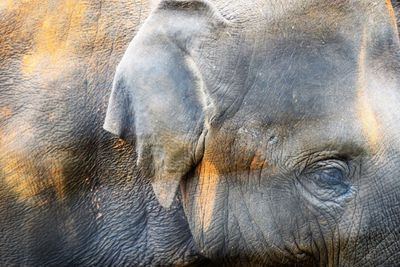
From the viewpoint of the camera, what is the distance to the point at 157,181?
2.92 m

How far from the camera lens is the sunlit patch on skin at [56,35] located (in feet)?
10.7

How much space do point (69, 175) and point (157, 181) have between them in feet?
1.33

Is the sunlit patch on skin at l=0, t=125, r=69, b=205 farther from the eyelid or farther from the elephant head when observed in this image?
the eyelid

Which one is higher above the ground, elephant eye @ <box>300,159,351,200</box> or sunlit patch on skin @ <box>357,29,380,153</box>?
sunlit patch on skin @ <box>357,29,380,153</box>

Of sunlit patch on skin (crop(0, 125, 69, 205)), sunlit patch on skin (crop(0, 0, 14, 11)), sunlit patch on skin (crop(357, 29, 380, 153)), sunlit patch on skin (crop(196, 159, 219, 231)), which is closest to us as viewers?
sunlit patch on skin (crop(357, 29, 380, 153))

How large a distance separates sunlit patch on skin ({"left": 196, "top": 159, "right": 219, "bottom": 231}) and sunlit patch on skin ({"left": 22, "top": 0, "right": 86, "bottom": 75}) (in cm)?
60

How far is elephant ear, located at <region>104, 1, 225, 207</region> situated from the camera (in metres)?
2.85

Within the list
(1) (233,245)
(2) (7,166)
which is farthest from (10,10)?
(1) (233,245)

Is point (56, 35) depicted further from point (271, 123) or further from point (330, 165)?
point (330, 165)

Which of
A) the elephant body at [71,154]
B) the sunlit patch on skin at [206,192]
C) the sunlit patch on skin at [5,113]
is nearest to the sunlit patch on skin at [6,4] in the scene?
the elephant body at [71,154]

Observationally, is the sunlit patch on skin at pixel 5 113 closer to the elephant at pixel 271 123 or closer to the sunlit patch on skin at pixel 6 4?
the sunlit patch on skin at pixel 6 4

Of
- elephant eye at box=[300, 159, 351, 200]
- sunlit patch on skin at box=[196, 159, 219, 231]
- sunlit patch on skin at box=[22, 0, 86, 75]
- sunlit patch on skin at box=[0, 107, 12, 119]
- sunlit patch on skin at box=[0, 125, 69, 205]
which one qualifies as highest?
elephant eye at box=[300, 159, 351, 200]

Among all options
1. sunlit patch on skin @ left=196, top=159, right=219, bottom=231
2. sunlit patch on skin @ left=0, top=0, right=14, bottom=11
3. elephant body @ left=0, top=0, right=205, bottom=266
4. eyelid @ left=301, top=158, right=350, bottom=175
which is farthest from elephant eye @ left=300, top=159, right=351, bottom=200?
sunlit patch on skin @ left=0, top=0, right=14, bottom=11

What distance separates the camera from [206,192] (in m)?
3.00
